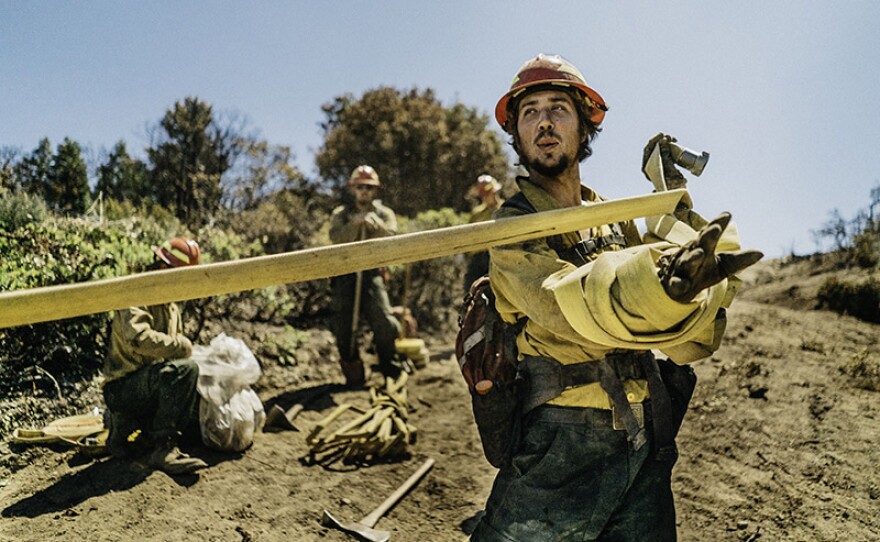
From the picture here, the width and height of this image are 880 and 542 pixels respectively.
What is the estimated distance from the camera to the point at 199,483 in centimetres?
388

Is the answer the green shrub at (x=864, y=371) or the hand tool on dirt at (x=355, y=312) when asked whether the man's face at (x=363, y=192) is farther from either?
the green shrub at (x=864, y=371)

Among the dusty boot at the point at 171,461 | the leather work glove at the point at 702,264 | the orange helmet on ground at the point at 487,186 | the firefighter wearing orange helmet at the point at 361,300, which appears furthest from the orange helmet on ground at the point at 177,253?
the orange helmet on ground at the point at 487,186

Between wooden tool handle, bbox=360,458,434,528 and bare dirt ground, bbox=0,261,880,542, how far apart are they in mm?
60

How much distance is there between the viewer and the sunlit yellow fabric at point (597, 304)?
1288mm

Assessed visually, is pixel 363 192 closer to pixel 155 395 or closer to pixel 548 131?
pixel 155 395

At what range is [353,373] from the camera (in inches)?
271

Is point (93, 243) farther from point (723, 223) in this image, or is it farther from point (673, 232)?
point (723, 223)

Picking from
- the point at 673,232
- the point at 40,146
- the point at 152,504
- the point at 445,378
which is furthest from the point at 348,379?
the point at 40,146

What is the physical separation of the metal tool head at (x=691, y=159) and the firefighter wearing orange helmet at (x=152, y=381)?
337 centimetres

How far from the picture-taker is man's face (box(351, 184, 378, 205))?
6.95 meters

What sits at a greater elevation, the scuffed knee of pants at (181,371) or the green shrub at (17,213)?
the green shrub at (17,213)

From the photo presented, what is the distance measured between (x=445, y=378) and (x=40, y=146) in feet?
37.4

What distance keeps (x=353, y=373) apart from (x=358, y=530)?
140 inches

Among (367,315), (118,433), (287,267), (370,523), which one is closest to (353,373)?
(367,315)
